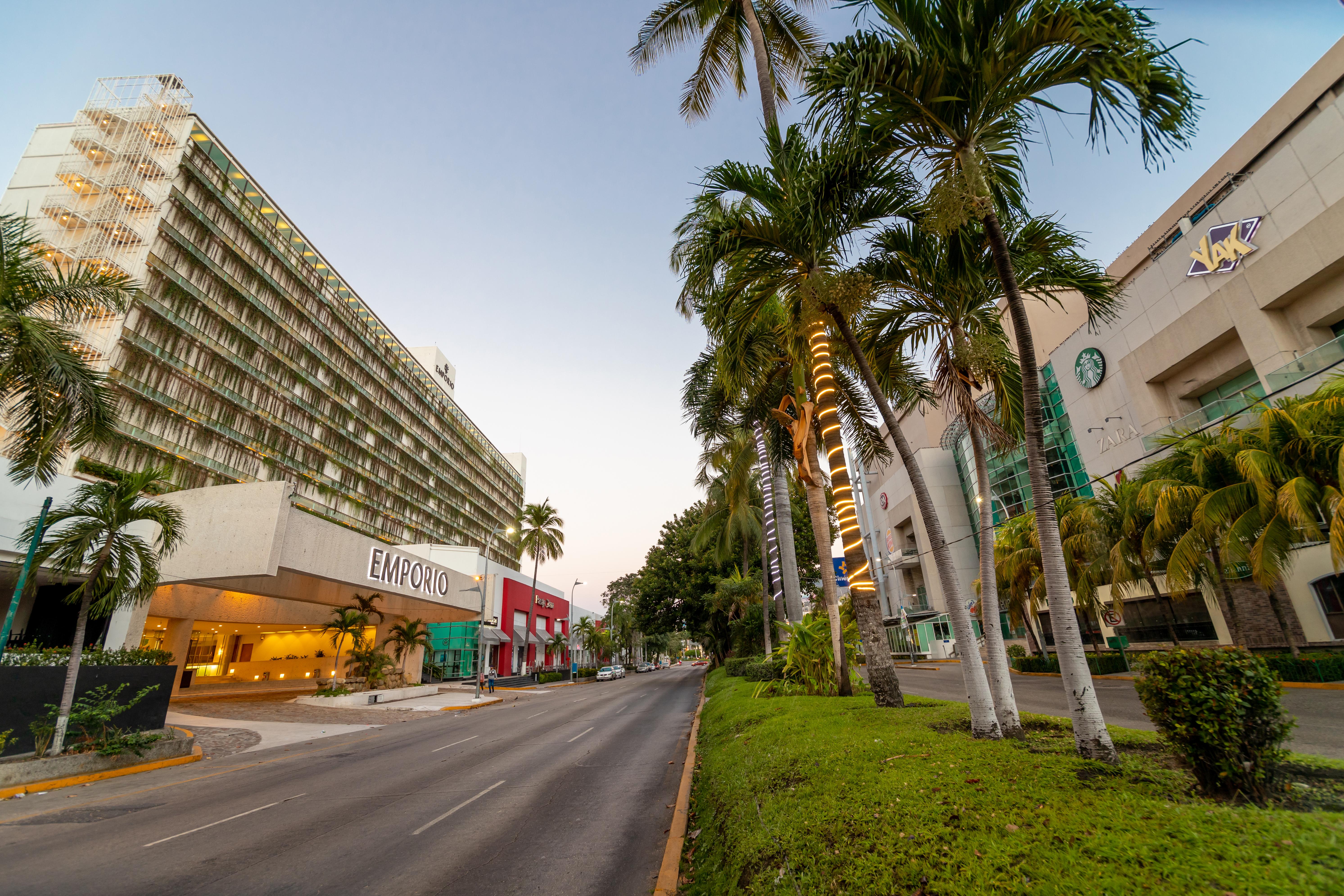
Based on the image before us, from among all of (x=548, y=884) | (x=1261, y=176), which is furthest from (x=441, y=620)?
(x=1261, y=176)

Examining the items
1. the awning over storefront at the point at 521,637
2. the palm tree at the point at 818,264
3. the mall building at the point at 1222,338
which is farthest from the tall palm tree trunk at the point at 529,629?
the palm tree at the point at 818,264

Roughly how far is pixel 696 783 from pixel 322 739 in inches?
579

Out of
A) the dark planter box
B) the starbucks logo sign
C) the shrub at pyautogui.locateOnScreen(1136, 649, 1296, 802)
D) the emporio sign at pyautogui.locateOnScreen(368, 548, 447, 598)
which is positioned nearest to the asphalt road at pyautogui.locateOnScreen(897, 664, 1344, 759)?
the shrub at pyautogui.locateOnScreen(1136, 649, 1296, 802)

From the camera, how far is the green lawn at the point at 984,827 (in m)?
2.83

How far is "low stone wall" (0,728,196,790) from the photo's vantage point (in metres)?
10.5

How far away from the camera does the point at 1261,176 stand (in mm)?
23812

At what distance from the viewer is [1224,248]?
81.6 feet

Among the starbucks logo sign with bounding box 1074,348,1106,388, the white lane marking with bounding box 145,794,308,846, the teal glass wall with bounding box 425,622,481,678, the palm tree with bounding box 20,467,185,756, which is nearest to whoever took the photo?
the white lane marking with bounding box 145,794,308,846

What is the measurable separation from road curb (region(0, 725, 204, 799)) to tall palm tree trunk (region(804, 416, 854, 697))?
1572 centimetres

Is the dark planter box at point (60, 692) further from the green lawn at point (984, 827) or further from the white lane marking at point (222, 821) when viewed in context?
the green lawn at point (984, 827)

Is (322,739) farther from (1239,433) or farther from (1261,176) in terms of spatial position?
(1261,176)

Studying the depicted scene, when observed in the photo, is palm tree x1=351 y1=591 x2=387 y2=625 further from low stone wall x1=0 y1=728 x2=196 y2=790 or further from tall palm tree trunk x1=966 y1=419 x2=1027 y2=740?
tall palm tree trunk x1=966 y1=419 x2=1027 y2=740

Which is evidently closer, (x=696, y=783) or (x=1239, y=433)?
(x=696, y=783)

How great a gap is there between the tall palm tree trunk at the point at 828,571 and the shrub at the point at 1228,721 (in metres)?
8.51
